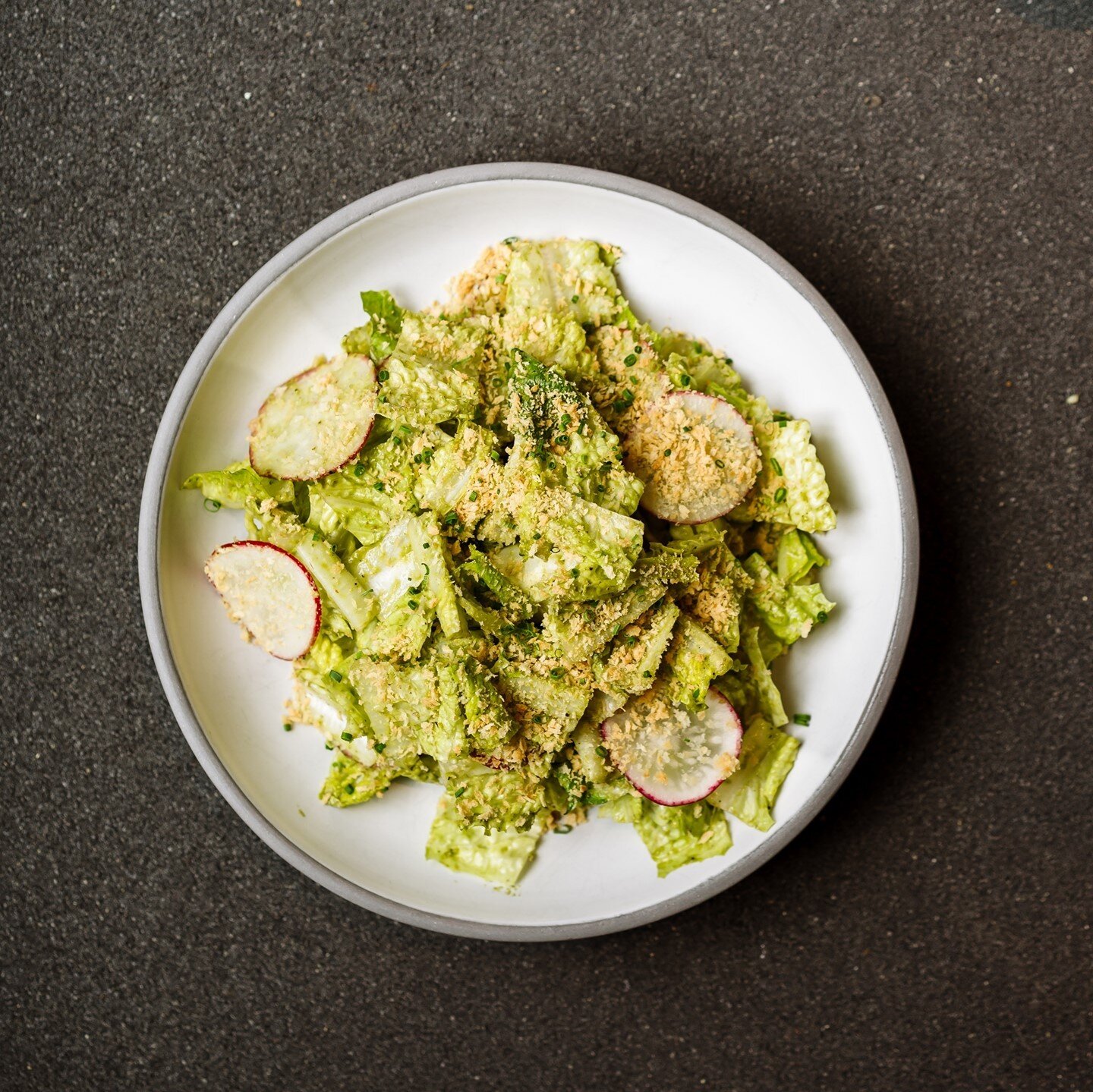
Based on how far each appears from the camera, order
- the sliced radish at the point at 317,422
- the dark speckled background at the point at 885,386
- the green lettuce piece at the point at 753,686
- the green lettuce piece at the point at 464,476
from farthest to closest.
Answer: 1. the dark speckled background at the point at 885,386
2. the green lettuce piece at the point at 753,686
3. the sliced radish at the point at 317,422
4. the green lettuce piece at the point at 464,476

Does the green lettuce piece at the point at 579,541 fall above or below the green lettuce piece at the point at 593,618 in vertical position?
above

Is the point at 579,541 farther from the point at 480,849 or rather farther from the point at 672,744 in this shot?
the point at 480,849

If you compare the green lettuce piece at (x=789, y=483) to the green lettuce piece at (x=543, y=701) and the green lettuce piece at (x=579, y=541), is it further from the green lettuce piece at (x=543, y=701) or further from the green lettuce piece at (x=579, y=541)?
the green lettuce piece at (x=543, y=701)

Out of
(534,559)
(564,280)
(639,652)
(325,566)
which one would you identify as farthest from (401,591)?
(564,280)

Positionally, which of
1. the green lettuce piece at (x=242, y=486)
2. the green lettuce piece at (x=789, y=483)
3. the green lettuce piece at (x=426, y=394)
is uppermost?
the green lettuce piece at (x=789, y=483)

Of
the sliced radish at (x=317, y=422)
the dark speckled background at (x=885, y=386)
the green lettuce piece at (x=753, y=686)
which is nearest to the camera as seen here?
the sliced radish at (x=317, y=422)

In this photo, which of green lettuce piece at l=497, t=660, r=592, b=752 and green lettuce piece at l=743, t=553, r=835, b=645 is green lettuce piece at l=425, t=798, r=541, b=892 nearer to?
green lettuce piece at l=497, t=660, r=592, b=752

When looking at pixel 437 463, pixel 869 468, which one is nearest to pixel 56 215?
pixel 437 463

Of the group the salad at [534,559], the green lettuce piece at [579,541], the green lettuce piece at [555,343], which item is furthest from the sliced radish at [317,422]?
the green lettuce piece at [579,541]
